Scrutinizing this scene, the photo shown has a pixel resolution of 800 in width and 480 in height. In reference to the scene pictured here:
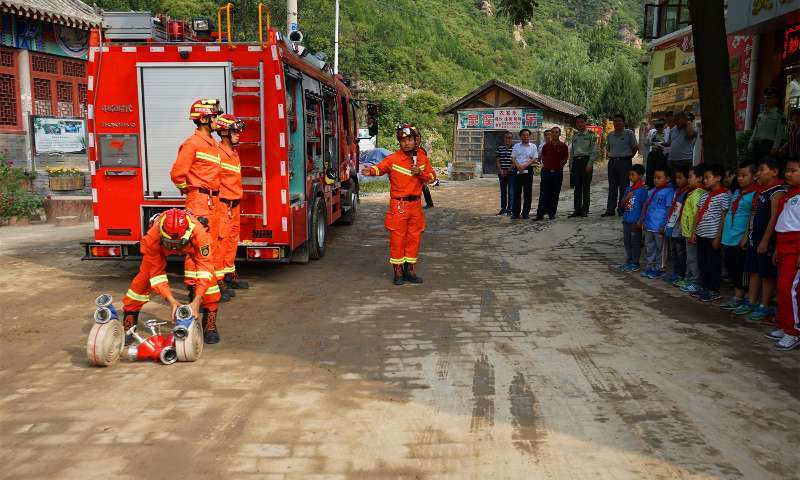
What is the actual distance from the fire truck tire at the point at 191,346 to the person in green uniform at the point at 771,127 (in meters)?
7.75

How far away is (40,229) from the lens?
13547 mm

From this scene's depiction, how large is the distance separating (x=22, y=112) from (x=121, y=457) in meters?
15.1

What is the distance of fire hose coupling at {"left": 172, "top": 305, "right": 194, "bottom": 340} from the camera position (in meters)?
5.20

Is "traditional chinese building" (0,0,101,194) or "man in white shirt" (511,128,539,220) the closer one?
"man in white shirt" (511,128,539,220)

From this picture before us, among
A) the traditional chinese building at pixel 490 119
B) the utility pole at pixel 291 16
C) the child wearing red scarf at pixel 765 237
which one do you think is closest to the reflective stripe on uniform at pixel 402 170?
the child wearing red scarf at pixel 765 237

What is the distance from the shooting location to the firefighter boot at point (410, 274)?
8.37 m

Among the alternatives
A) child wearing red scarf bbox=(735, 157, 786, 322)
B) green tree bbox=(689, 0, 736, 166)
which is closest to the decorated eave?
green tree bbox=(689, 0, 736, 166)

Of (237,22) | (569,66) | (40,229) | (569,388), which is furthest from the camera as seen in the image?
(569,66)

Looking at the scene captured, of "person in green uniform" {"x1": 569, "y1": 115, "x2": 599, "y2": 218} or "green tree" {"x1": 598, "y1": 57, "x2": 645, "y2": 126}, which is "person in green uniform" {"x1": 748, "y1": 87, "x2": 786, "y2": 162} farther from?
"green tree" {"x1": 598, "y1": 57, "x2": 645, "y2": 126}

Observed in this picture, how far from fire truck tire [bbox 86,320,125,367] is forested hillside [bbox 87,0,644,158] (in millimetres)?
34242

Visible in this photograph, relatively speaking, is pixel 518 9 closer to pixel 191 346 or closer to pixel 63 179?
pixel 191 346

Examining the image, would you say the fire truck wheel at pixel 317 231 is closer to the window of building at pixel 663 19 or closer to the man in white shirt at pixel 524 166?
the man in white shirt at pixel 524 166

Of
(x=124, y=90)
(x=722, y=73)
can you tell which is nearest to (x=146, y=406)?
(x=124, y=90)

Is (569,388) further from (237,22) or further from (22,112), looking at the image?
(237,22)
